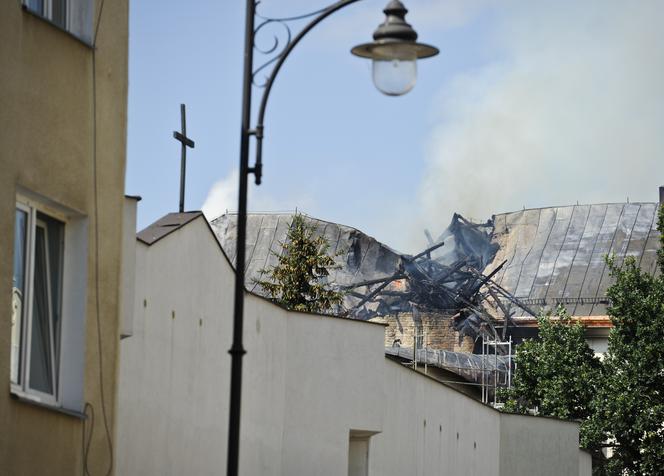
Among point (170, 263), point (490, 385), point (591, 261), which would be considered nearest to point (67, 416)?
point (170, 263)

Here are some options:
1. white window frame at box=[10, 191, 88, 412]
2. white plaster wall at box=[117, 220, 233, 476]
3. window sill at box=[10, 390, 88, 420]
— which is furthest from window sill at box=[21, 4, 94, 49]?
white plaster wall at box=[117, 220, 233, 476]

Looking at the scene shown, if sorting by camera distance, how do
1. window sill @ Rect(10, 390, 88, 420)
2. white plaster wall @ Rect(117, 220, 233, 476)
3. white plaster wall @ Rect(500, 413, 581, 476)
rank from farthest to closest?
white plaster wall @ Rect(500, 413, 581, 476)
white plaster wall @ Rect(117, 220, 233, 476)
window sill @ Rect(10, 390, 88, 420)

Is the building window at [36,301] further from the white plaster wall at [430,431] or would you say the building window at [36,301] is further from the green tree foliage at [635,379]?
the green tree foliage at [635,379]

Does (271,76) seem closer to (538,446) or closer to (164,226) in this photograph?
(164,226)

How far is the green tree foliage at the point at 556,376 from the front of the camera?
2066 inches

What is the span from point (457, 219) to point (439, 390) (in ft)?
183

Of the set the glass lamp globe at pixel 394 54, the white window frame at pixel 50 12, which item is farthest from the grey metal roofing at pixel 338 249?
the glass lamp globe at pixel 394 54

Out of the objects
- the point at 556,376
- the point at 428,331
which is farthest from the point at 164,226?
the point at 428,331

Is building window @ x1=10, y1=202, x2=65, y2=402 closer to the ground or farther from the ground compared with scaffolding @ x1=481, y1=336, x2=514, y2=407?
closer to the ground

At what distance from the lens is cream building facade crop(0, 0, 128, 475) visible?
30.8ft

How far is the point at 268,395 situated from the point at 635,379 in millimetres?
32479

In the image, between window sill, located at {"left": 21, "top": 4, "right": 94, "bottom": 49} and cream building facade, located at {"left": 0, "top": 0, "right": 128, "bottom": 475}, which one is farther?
window sill, located at {"left": 21, "top": 4, "right": 94, "bottom": 49}

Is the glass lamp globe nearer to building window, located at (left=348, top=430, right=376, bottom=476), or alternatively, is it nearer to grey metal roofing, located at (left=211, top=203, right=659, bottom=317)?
building window, located at (left=348, top=430, right=376, bottom=476)

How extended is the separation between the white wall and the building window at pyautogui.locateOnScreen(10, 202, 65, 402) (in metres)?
4.55
